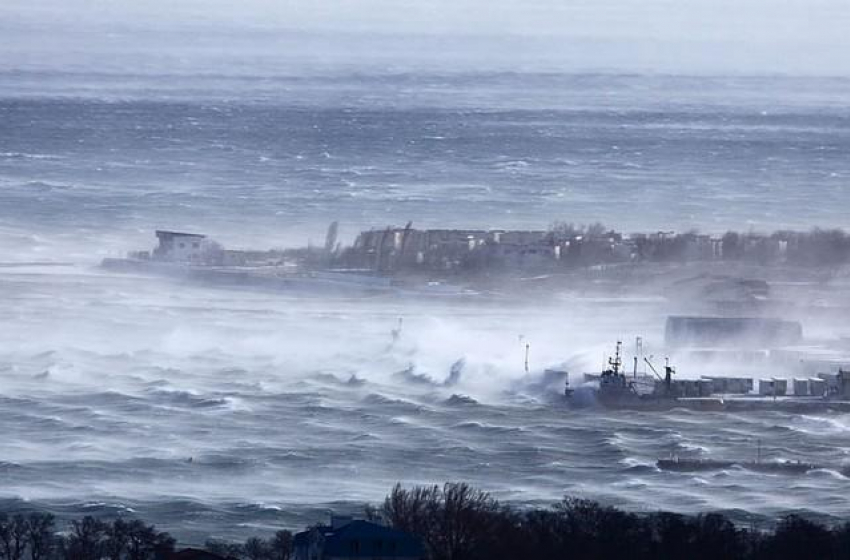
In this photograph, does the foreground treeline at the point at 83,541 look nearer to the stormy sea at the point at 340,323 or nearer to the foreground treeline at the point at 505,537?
the foreground treeline at the point at 505,537

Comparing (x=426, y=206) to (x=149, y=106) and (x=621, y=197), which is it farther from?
(x=149, y=106)

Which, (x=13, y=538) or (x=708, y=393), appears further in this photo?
(x=708, y=393)

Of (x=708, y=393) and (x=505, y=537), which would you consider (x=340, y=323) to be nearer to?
(x=708, y=393)

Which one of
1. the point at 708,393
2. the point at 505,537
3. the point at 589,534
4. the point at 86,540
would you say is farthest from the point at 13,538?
the point at 708,393

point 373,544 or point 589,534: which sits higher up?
point 589,534

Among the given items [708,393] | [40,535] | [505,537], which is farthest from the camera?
[708,393]

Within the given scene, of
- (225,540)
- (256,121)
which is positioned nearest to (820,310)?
(225,540)
